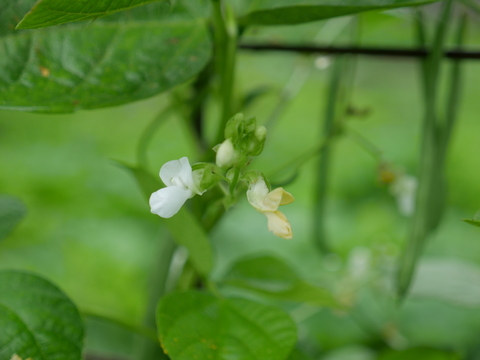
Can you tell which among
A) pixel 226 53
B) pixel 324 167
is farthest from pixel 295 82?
pixel 226 53

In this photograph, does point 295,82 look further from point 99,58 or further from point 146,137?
point 99,58

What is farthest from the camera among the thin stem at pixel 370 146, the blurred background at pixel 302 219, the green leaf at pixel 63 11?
the blurred background at pixel 302 219

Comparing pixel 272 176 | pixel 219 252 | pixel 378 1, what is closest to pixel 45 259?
pixel 219 252

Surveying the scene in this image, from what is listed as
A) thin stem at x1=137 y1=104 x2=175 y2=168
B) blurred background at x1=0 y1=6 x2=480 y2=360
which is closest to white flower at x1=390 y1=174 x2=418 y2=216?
blurred background at x1=0 y1=6 x2=480 y2=360

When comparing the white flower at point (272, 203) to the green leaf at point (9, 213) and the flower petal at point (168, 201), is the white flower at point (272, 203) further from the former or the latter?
the green leaf at point (9, 213)

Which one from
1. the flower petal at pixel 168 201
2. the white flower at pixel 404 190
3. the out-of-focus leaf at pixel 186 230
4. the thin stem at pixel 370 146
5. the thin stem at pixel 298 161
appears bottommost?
the white flower at pixel 404 190

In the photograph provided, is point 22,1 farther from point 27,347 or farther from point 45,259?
point 45,259

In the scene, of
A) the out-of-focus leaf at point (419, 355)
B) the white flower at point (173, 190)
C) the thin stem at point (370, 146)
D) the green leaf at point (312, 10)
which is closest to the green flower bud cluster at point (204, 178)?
the white flower at point (173, 190)
